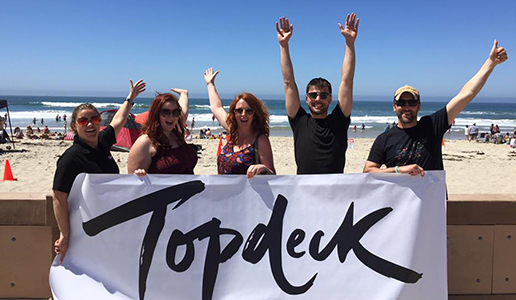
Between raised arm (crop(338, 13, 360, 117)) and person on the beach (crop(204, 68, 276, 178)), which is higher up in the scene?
raised arm (crop(338, 13, 360, 117))

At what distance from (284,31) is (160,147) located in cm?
151

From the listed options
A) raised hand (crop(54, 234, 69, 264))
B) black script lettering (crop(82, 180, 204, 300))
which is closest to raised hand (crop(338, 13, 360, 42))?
black script lettering (crop(82, 180, 204, 300))

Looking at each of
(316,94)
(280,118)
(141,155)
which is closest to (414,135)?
(316,94)

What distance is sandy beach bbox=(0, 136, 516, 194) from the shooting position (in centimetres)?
1105

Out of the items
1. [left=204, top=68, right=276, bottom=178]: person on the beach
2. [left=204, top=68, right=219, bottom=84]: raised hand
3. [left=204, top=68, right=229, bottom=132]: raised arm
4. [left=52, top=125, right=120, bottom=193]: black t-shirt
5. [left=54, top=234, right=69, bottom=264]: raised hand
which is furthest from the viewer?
[left=204, top=68, right=219, bottom=84]: raised hand

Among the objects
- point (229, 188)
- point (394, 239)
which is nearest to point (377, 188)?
point (394, 239)

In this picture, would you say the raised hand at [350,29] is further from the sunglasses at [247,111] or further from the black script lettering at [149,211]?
the black script lettering at [149,211]

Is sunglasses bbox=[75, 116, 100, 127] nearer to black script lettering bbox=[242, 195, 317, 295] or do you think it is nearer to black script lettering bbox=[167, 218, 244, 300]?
black script lettering bbox=[167, 218, 244, 300]

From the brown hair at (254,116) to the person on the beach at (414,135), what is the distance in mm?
939

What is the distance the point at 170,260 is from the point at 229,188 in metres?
0.71

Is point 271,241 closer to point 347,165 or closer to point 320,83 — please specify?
point 320,83

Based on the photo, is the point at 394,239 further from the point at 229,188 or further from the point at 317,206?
the point at 229,188

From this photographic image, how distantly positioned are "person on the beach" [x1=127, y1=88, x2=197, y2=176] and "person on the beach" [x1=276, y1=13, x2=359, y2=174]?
951mm

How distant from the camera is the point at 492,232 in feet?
10.9
